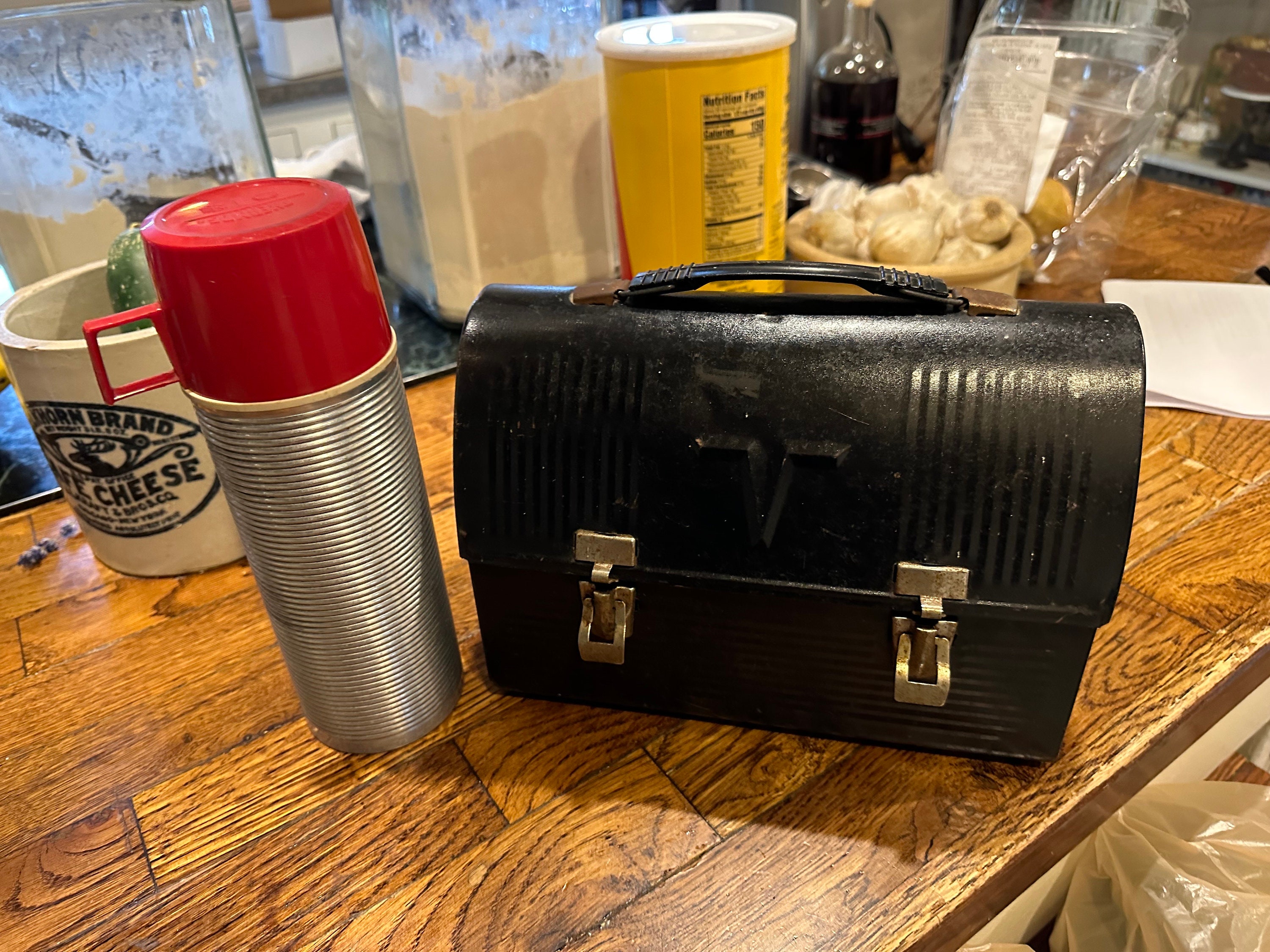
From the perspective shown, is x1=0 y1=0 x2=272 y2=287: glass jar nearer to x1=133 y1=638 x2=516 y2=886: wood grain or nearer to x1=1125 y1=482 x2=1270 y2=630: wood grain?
x1=133 y1=638 x2=516 y2=886: wood grain

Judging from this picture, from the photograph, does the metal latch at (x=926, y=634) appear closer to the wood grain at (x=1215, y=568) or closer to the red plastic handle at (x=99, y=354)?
the wood grain at (x=1215, y=568)

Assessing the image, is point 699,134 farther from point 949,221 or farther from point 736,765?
point 736,765

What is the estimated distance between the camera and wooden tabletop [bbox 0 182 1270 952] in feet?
1.29

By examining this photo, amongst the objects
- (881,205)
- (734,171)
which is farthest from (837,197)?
(734,171)

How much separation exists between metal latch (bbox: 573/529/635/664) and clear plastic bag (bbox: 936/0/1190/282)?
61 cm

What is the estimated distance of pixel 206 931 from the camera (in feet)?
1.28

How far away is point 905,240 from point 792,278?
0.98 ft

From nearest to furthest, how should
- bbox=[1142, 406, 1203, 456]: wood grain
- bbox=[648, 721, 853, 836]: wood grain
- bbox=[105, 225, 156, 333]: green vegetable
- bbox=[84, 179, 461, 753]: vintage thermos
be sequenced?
1. bbox=[84, 179, 461, 753]: vintage thermos
2. bbox=[648, 721, 853, 836]: wood grain
3. bbox=[105, 225, 156, 333]: green vegetable
4. bbox=[1142, 406, 1203, 456]: wood grain

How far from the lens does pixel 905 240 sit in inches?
27.0

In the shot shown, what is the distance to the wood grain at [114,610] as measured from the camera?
54cm

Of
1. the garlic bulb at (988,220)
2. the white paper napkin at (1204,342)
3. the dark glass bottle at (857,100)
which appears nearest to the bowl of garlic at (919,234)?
the garlic bulb at (988,220)

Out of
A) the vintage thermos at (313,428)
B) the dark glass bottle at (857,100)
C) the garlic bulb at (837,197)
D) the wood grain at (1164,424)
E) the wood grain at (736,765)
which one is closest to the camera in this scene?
the vintage thermos at (313,428)

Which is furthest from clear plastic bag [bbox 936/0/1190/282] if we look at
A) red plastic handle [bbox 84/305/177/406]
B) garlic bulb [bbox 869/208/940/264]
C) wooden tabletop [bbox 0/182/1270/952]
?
red plastic handle [bbox 84/305/177/406]

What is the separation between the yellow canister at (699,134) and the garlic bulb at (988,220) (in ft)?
0.51
